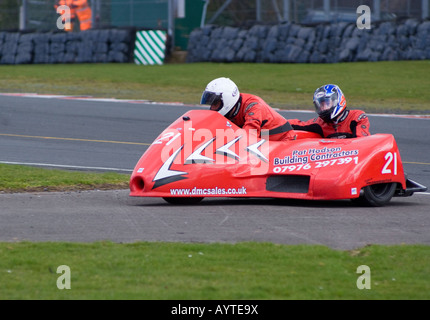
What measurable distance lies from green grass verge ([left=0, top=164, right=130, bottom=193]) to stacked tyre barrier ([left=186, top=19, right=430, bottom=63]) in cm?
1573

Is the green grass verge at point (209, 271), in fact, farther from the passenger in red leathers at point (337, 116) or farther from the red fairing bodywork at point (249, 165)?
the passenger in red leathers at point (337, 116)

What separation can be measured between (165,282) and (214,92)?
13.0ft

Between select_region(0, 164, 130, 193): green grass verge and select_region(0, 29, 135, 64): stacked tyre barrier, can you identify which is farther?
select_region(0, 29, 135, 64): stacked tyre barrier

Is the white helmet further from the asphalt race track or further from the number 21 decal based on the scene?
the number 21 decal

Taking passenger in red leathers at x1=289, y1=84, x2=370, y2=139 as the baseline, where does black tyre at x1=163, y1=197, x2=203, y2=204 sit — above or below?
below

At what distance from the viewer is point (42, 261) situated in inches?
225

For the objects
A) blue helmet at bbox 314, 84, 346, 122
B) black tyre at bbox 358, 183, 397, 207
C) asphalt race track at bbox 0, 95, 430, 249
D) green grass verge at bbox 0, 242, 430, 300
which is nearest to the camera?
green grass verge at bbox 0, 242, 430, 300

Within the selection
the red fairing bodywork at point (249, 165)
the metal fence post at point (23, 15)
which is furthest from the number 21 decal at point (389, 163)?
the metal fence post at point (23, 15)

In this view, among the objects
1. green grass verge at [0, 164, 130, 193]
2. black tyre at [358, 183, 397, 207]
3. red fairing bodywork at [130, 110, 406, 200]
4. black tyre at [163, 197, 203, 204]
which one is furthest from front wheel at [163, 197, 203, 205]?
black tyre at [358, 183, 397, 207]

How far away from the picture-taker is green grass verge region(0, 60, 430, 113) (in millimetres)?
20188

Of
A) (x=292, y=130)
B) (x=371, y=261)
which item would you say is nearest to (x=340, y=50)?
(x=292, y=130)

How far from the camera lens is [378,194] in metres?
8.80

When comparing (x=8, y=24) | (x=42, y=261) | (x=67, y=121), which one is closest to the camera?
(x=42, y=261)
